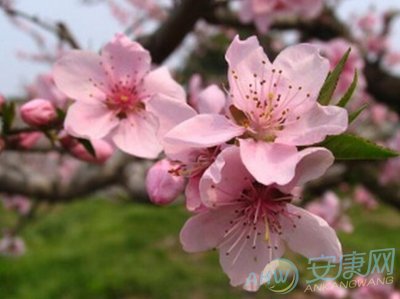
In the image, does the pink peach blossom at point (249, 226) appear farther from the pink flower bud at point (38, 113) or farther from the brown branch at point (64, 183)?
the brown branch at point (64, 183)

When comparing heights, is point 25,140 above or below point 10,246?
above

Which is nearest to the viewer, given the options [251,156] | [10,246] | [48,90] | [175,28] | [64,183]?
[251,156]

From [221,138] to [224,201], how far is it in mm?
104

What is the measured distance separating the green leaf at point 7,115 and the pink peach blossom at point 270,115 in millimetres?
414

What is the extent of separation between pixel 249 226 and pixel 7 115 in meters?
0.50

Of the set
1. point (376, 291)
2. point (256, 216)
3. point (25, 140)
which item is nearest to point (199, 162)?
point (256, 216)

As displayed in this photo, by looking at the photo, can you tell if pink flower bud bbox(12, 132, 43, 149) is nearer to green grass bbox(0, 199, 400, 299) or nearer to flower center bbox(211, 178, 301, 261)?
flower center bbox(211, 178, 301, 261)

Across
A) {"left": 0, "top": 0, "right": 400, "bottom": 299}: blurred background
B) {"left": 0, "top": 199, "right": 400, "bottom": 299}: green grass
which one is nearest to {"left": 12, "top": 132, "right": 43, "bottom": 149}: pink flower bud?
{"left": 0, "top": 0, "right": 400, "bottom": 299}: blurred background

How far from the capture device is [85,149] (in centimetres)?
104

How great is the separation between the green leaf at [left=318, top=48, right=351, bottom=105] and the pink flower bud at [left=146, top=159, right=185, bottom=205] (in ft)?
0.76

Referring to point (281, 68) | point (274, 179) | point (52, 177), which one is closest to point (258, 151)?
point (274, 179)

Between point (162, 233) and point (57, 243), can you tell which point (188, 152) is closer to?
point (162, 233)

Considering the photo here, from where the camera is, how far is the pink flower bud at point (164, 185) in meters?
0.79

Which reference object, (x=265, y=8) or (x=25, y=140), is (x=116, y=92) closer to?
(x=25, y=140)
